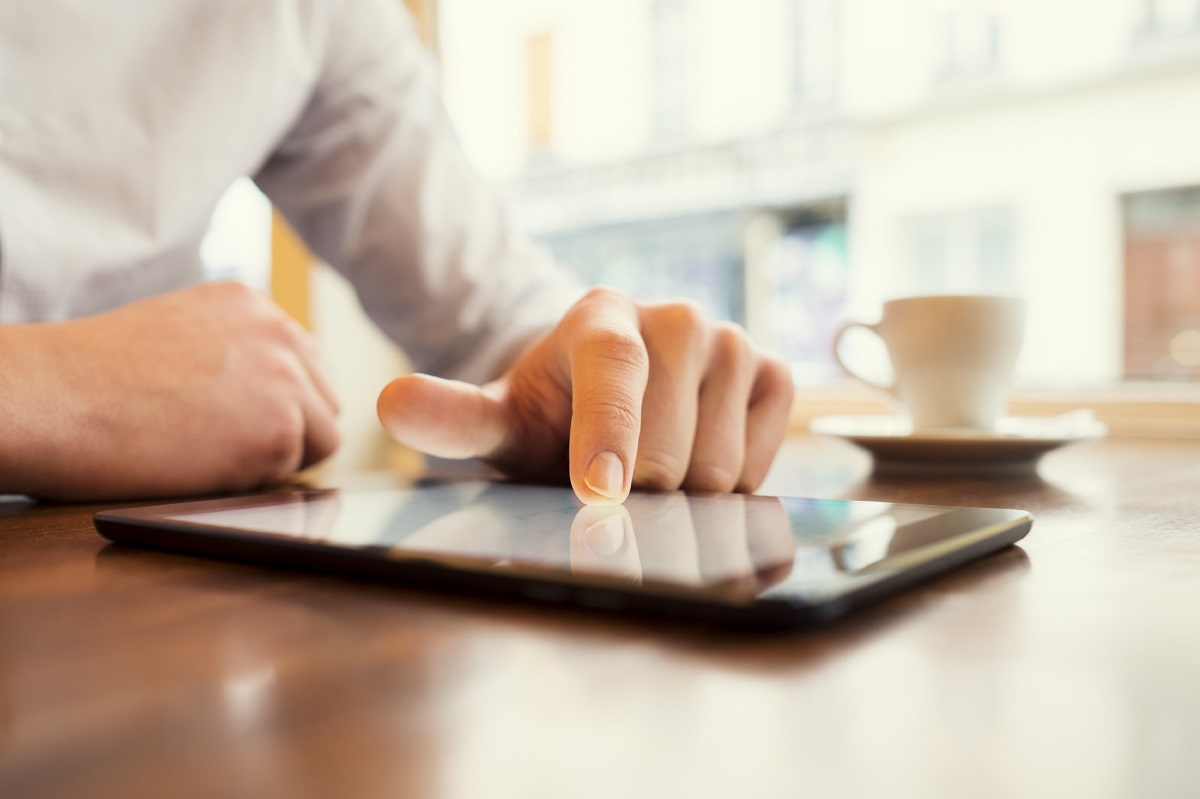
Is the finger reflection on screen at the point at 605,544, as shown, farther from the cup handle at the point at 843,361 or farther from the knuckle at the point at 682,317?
the cup handle at the point at 843,361

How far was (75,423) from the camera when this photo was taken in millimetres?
463

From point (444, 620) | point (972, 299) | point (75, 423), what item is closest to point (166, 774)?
point (444, 620)

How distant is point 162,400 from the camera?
50cm

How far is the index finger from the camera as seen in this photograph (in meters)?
0.36

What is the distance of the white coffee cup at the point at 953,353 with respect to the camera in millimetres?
657

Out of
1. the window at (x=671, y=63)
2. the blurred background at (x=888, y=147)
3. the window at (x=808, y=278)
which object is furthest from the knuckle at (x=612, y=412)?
the window at (x=671, y=63)

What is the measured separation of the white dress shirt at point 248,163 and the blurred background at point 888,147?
1.82m

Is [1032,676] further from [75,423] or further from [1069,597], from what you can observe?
[75,423]

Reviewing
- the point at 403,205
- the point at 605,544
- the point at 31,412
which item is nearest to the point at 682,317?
the point at 605,544

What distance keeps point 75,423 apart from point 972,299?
60cm

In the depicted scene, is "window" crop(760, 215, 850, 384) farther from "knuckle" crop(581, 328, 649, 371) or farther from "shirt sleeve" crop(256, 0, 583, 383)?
"knuckle" crop(581, 328, 649, 371)

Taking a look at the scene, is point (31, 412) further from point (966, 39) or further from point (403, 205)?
point (966, 39)

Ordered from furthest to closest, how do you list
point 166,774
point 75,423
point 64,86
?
point 64,86
point 75,423
point 166,774

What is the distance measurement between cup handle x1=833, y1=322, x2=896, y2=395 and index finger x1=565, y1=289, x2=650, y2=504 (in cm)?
34
